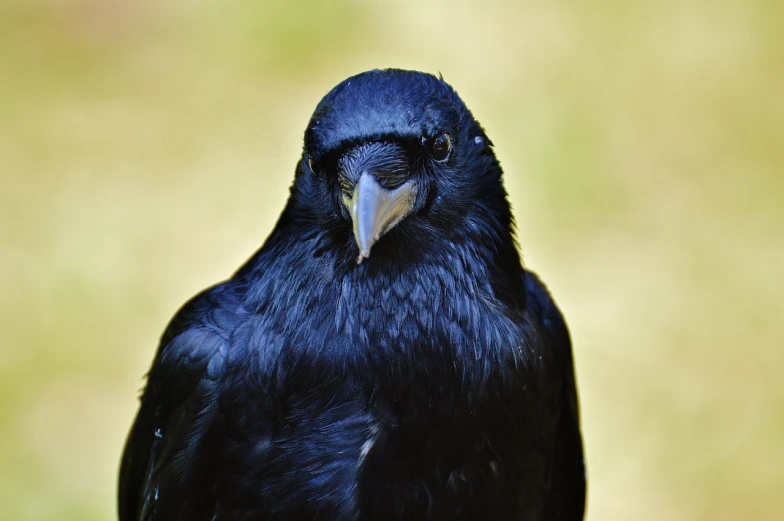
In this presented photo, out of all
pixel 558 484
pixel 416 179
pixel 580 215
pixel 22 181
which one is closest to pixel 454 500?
pixel 558 484

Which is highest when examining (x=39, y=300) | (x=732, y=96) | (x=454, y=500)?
(x=732, y=96)

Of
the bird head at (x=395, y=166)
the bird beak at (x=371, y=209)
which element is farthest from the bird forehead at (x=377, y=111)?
the bird beak at (x=371, y=209)

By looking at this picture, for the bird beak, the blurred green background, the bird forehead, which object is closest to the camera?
the bird beak

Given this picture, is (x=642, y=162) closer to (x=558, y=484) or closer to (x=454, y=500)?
(x=558, y=484)

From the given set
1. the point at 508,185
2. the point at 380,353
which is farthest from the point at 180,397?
the point at 508,185

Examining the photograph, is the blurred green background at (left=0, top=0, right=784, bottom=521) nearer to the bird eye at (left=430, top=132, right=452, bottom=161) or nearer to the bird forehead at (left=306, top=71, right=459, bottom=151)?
the bird eye at (left=430, top=132, right=452, bottom=161)

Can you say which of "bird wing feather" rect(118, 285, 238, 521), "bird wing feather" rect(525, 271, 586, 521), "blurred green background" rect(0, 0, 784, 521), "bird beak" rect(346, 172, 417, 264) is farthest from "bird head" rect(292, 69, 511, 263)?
"blurred green background" rect(0, 0, 784, 521)
